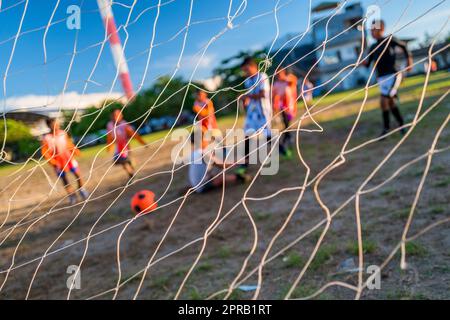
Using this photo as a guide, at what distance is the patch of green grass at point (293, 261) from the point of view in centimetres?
227

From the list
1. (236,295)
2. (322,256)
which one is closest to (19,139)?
(236,295)

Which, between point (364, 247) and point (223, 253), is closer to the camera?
point (364, 247)

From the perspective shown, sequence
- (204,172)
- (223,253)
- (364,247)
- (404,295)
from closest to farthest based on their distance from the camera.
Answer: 1. (404,295)
2. (364,247)
3. (223,253)
4. (204,172)

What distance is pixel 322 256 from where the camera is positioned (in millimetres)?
2264

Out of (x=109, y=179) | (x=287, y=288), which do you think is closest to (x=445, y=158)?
(x=287, y=288)

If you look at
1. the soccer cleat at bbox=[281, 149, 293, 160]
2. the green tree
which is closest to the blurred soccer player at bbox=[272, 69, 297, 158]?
the soccer cleat at bbox=[281, 149, 293, 160]

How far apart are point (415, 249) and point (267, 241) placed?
3.21ft

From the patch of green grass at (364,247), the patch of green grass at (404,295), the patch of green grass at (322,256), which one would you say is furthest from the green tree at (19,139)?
the patch of green grass at (404,295)

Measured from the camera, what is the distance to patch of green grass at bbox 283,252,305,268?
2273 millimetres

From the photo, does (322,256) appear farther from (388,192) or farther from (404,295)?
(388,192)

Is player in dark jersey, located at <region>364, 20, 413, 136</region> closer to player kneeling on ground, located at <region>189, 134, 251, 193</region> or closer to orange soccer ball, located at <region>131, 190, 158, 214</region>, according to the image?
player kneeling on ground, located at <region>189, 134, 251, 193</region>

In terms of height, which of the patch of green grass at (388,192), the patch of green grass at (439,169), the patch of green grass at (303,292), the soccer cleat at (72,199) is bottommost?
the patch of green grass at (303,292)

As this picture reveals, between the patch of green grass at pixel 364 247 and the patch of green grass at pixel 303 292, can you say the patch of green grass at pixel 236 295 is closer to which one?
the patch of green grass at pixel 303 292

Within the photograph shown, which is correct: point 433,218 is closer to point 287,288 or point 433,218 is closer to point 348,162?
point 287,288
